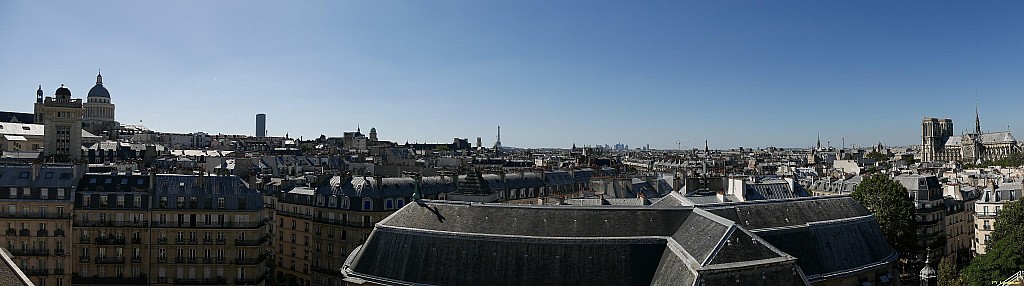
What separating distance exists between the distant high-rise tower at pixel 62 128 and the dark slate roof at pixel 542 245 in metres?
112

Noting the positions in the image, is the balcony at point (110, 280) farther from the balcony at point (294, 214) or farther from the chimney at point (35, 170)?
the balcony at point (294, 214)

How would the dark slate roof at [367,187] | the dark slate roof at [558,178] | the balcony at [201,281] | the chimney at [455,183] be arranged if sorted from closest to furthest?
the balcony at [201,281], the dark slate roof at [367,187], the chimney at [455,183], the dark slate roof at [558,178]

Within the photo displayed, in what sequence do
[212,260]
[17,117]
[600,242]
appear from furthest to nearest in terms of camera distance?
[17,117], [212,260], [600,242]

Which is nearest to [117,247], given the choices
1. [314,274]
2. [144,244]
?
[144,244]

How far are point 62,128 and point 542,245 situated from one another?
126 m

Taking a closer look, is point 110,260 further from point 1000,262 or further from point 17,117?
point 17,117

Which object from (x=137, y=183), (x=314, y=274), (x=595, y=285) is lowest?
(x=314, y=274)

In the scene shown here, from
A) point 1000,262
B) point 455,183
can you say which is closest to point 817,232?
point 1000,262

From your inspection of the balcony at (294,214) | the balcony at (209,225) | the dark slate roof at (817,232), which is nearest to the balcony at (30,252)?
the balcony at (209,225)

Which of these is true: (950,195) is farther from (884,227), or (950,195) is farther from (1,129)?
(1,129)

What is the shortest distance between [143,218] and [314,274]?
45.8 feet

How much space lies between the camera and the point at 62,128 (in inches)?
5281

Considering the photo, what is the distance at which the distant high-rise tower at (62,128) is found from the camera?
131875mm

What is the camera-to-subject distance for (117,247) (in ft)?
193
